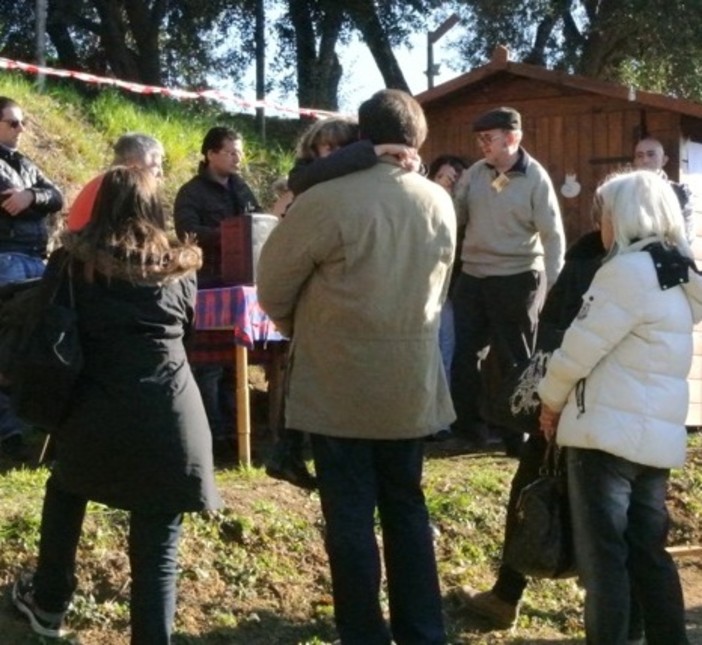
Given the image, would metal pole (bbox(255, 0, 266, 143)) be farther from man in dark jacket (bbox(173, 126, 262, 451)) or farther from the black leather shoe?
the black leather shoe

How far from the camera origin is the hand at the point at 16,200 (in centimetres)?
749

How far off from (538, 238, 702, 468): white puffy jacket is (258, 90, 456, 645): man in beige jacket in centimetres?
52

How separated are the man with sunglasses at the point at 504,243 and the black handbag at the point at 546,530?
102 inches

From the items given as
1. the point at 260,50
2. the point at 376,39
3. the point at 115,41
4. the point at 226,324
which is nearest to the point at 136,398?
the point at 226,324

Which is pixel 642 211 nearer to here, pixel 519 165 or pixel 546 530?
pixel 546 530

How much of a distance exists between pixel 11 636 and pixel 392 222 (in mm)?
2154

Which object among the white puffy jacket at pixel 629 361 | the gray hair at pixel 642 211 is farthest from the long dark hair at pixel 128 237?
the gray hair at pixel 642 211

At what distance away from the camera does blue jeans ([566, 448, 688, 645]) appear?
5.20 m

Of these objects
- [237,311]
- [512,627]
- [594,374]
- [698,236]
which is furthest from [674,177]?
[594,374]

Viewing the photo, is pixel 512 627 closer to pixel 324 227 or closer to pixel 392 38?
pixel 324 227

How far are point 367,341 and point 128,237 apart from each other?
88 centimetres

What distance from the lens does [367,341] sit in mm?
5055

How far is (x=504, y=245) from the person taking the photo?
319 inches

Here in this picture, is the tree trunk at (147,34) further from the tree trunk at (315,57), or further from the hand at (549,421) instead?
the hand at (549,421)
